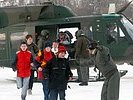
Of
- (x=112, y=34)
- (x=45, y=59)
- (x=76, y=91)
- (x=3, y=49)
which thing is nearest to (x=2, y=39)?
(x=3, y=49)

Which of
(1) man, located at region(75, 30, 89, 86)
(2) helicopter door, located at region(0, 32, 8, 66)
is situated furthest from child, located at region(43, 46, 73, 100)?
(2) helicopter door, located at region(0, 32, 8, 66)

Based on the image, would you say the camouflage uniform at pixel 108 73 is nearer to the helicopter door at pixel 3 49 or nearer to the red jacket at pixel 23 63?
the red jacket at pixel 23 63

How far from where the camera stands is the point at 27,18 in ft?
49.4

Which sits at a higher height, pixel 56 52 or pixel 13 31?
pixel 56 52

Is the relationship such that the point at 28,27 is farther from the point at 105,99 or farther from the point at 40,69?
the point at 105,99

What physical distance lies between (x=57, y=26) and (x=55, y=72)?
244 inches

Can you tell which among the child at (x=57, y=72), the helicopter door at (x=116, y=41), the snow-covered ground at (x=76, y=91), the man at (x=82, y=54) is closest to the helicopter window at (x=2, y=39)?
the snow-covered ground at (x=76, y=91)

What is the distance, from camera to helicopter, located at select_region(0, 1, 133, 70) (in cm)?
1455

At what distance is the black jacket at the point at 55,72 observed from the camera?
8648 millimetres

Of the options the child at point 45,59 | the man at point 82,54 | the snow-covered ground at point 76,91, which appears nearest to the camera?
the child at point 45,59

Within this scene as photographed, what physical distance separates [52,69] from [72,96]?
2739 millimetres

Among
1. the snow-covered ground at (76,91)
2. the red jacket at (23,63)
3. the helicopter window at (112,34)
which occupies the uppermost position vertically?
the red jacket at (23,63)

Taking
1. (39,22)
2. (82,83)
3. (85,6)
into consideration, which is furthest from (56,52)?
(85,6)

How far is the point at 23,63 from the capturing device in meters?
10.0
